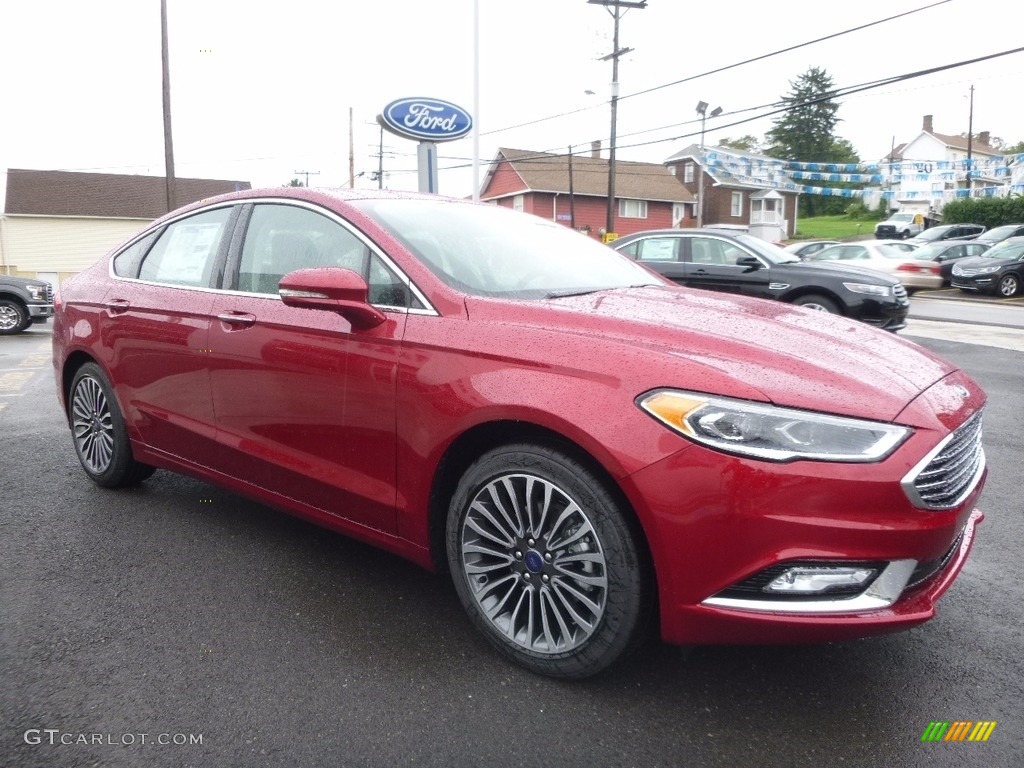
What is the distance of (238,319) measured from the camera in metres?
3.44

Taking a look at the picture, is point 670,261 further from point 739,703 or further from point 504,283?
point 739,703

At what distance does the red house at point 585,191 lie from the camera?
46719mm

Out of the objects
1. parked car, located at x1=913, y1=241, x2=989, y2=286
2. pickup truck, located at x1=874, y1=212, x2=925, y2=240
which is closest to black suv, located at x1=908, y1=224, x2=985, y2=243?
pickup truck, located at x1=874, y1=212, x2=925, y2=240

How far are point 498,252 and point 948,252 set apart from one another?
25973 millimetres

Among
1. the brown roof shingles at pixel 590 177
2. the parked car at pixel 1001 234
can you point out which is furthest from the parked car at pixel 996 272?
the brown roof shingles at pixel 590 177

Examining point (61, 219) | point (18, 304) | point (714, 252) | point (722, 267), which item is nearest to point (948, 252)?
point (714, 252)

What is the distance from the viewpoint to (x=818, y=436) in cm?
213

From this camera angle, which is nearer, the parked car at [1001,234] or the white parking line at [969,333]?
the white parking line at [969,333]

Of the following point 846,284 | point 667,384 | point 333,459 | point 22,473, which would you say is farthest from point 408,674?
point 846,284

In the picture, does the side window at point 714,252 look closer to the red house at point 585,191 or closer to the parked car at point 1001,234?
the parked car at point 1001,234

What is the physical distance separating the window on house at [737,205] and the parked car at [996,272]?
120 feet

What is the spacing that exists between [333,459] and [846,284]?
30.4 ft

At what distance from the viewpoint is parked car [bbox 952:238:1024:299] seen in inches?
854

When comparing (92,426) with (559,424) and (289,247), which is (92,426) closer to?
(289,247)
